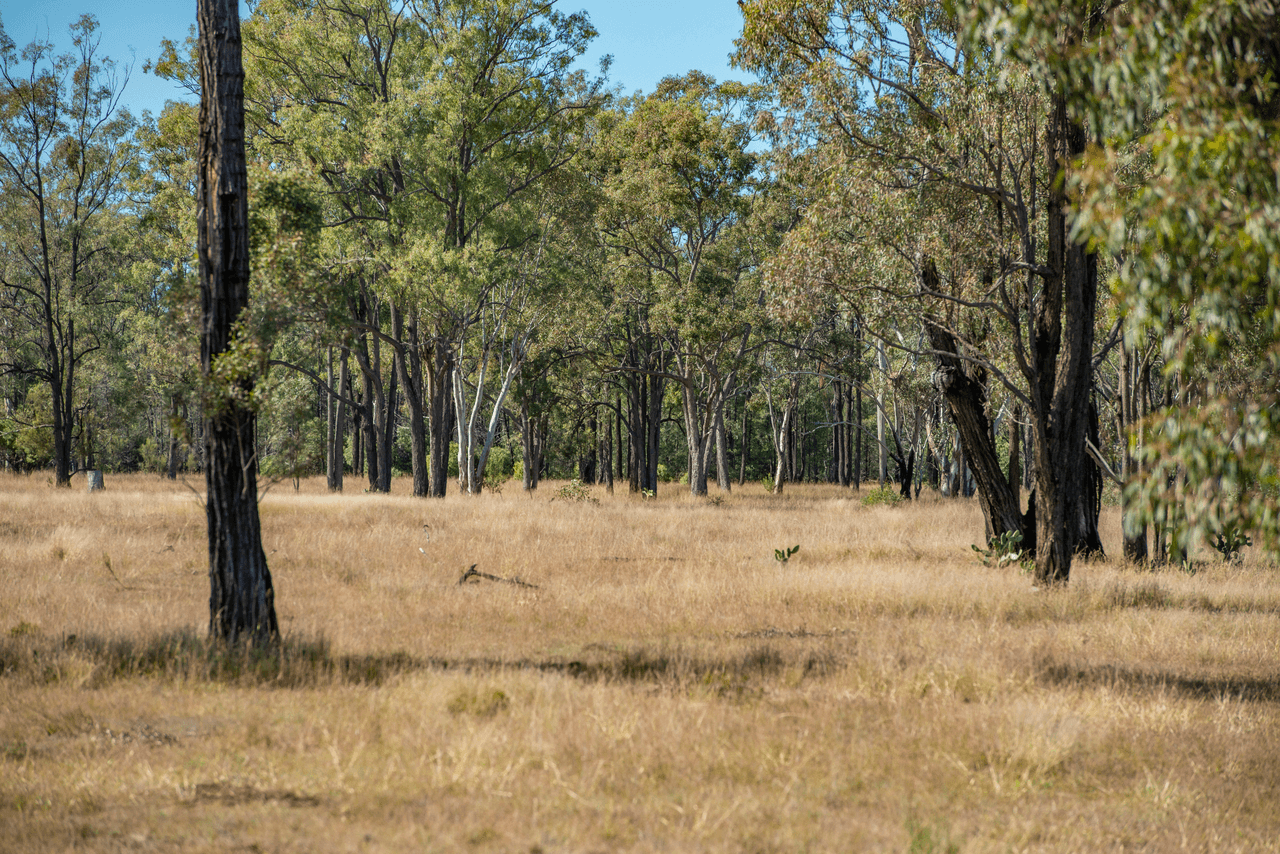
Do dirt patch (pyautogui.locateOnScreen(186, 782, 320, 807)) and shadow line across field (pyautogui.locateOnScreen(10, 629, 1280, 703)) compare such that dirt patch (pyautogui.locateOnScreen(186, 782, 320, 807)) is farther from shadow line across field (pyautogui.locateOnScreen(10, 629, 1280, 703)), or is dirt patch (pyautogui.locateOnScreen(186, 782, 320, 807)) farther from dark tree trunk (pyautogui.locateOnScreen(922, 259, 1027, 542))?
dark tree trunk (pyautogui.locateOnScreen(922, 259, 1027, 542))

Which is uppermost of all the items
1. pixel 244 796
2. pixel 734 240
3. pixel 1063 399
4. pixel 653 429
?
pixel 734 240

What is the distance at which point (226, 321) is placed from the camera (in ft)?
25.3

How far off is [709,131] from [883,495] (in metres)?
13.2

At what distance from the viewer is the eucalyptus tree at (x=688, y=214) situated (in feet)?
90.7

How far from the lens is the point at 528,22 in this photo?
2391 cm

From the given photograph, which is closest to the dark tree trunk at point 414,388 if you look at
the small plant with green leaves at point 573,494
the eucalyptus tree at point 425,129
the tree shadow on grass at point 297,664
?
the eucalyptus tree at point 425,129

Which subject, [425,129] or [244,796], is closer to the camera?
[244,796]

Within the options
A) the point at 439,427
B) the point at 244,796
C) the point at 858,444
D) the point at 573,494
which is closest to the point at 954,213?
the point at 244,796

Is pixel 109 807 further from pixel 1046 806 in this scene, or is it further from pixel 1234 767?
pixel 1234 767

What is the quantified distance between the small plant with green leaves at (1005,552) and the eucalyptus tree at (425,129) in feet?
43.5

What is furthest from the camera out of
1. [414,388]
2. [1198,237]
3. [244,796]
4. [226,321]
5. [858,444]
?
[858,444]

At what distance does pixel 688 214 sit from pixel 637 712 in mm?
24963

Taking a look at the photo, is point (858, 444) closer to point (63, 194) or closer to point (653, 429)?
point (653, 429)

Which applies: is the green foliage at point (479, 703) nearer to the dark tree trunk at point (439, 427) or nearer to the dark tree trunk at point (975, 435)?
the dark tree trunk at point (975, 435)
